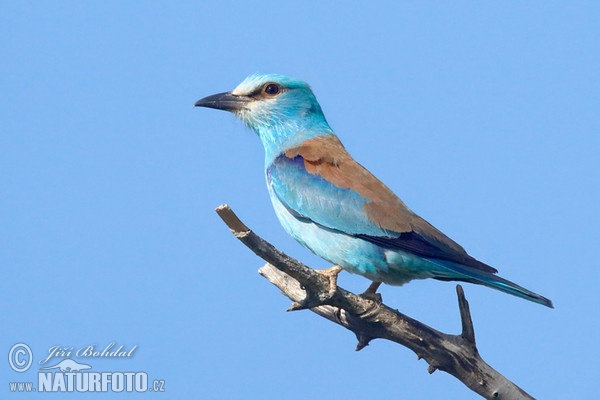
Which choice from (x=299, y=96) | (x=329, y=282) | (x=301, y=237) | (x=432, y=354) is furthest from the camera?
(x=299, y=96)

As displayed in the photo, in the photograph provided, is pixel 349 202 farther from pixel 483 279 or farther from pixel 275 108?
pixel 275 108

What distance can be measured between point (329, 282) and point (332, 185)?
116 centimetres

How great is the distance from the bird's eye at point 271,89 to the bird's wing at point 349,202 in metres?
0.69

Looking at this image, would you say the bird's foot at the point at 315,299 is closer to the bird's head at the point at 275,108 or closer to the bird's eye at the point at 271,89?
the bird's head at the point at 275,108

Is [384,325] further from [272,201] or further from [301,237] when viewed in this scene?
[272,201]

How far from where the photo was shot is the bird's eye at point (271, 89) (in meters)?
7.82

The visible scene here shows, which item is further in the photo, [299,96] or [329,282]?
[299,96]

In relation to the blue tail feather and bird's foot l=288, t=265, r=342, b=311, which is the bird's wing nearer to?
the blue tail feather

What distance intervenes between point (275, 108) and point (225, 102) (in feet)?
1.60

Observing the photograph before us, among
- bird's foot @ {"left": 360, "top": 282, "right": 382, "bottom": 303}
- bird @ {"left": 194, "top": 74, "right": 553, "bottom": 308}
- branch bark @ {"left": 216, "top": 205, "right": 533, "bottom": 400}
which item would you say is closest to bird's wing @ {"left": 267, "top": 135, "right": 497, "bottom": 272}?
bird @ {"left": 194, "top": 74, "right": 553, "bottom": 308}

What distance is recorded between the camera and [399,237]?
21.3ft

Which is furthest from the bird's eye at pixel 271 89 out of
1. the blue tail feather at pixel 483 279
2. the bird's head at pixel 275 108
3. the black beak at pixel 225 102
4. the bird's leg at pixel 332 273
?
the blue tail feather at pixel 483 279

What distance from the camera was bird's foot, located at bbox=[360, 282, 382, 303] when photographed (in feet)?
22.5

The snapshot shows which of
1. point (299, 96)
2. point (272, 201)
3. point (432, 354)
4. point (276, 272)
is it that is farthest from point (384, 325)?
point (299, 96)
